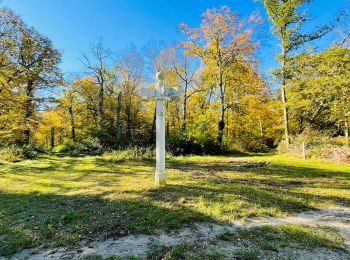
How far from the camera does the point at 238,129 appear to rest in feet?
66.1

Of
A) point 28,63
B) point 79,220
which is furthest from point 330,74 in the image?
point 28,63

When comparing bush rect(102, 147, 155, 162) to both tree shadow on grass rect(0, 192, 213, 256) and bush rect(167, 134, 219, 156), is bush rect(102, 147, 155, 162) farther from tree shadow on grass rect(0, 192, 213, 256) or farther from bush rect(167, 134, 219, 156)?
tree shadow on grass rect(0, 192, 213, 256)

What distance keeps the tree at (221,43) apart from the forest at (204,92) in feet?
0.21

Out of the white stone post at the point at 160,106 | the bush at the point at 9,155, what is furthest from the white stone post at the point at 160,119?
the bush at the point at 9,155

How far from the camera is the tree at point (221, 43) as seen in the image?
15.6 metres

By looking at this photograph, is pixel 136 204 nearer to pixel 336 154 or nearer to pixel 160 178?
pixel 160 178

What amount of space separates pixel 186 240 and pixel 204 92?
17710 millimetres

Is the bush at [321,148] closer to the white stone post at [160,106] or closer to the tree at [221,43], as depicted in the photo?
the tree at [221,43]

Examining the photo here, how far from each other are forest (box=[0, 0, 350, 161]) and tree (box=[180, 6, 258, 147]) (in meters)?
0.06

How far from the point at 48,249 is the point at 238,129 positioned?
18764 mm

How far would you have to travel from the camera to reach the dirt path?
2510 millimetres

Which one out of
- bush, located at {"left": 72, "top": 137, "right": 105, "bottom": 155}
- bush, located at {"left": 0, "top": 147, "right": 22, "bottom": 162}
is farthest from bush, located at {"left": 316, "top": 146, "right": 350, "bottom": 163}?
bush, located at {"left": 0, "top": 147, "right": 22, "bottom": 162}

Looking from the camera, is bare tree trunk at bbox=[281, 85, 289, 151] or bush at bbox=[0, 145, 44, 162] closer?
bush at bbox=[0, 145, 44, 162]

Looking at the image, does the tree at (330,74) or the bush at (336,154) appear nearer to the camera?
the tree at (330,74)
